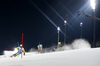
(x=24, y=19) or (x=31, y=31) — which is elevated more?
(x=24, y=19)

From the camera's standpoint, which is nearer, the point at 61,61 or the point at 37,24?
the point at 61,61

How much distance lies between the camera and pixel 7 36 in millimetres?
54250

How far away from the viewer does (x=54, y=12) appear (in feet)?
197

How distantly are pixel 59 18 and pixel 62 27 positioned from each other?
15.0ft

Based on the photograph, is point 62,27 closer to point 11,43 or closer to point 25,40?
point 25,40

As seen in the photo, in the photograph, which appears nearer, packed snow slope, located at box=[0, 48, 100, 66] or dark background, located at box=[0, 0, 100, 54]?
packed snow slope, located at box=[0, 48, 100, 66]

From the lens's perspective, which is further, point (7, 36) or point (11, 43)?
point (11, 43)


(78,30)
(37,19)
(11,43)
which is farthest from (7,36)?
(78,30)

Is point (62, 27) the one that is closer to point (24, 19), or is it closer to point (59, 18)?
point (59, 18)

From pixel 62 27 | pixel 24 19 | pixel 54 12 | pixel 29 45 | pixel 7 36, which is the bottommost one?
pixel 29 45

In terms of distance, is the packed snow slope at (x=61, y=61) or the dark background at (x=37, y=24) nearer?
the packed snow slope at (x=61, y=61)

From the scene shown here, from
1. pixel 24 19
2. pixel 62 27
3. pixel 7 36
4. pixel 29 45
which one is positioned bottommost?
pixel 29 45

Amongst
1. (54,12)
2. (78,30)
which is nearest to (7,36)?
(54,12)

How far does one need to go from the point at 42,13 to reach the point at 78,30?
18.7 meters
